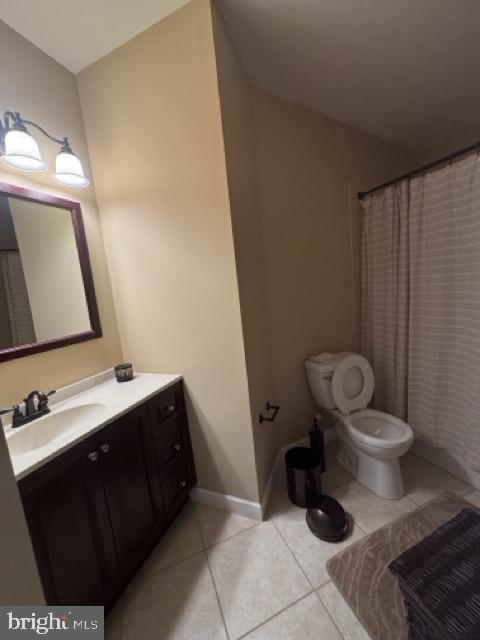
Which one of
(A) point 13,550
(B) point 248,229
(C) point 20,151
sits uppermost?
(C) point 20,151

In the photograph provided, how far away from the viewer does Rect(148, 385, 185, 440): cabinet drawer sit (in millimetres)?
1294

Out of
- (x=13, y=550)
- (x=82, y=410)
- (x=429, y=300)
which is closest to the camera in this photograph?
(x=13, y=550)

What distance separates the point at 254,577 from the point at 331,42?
2.62 meters

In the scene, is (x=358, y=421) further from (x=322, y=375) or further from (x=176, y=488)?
(x=176, y=488)

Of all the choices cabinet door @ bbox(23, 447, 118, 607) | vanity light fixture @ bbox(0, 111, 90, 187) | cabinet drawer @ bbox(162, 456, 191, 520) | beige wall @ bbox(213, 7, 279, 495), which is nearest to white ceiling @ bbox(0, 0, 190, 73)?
beige wall @ bbox(213, 7, 279, 495)

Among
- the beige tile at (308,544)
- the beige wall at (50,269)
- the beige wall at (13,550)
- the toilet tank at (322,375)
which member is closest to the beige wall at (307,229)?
the toilet tank at (322,375)

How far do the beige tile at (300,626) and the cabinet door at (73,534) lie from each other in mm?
631

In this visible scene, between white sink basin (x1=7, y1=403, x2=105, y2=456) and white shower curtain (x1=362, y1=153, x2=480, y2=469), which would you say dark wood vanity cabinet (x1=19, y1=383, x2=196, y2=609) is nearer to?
white sink basin (x1=7, y1=403, x2=105, y2=456)

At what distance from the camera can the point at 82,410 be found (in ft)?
4.17

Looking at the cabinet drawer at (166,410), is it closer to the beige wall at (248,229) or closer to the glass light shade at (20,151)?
the beige wall at (248,229)

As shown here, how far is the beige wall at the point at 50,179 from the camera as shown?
46.3 inches

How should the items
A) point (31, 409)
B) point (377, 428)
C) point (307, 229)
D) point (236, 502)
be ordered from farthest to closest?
1. point (307, 229)
2. point (377, 428)
3. point (236, 502)
4. point (31, 409)

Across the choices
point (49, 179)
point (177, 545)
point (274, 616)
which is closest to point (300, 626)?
point (274, 616)

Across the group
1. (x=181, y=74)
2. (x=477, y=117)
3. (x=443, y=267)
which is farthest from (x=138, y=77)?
(x=477, y=117)
